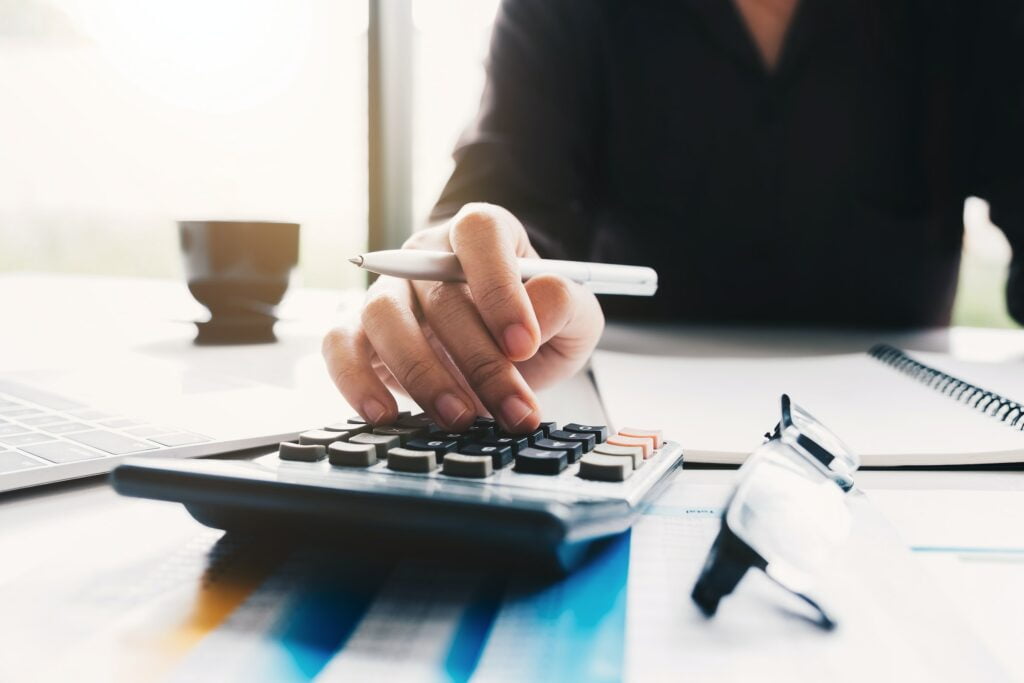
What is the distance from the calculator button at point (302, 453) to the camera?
257mm

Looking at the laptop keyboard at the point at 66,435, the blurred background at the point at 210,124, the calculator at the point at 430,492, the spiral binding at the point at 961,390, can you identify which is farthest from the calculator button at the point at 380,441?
the blurred background at the point at 210,124

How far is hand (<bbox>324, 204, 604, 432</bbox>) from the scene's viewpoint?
0.33 meters

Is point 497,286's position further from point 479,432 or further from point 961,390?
point 961,390

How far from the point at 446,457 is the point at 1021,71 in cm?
90

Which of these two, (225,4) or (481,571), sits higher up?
(225,4)

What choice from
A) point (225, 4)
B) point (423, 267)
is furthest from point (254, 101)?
point (423, 267)

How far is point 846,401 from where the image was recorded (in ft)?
1.41

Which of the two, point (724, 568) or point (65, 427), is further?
point (65, 427)

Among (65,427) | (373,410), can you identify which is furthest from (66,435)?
(373,410)

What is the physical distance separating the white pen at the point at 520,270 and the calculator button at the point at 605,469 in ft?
0.44

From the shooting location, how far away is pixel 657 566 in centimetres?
22

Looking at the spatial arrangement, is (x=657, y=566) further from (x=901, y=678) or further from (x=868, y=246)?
(x=868, y=246)

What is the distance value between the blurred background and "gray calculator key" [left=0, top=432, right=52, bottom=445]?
0.33 meters

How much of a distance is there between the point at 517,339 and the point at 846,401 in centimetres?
20
